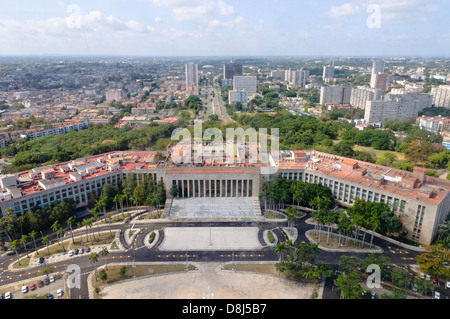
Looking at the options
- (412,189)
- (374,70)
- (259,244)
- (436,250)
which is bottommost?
(259,244)

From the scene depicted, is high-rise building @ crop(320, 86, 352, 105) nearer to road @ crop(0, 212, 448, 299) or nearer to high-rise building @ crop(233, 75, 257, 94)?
high-rise building @ crop(233, 75, 257, 94)

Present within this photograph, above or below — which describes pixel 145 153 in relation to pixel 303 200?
above

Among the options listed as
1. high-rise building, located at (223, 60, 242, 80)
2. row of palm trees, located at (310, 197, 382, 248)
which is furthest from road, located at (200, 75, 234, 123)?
row of palm trees, located at (310, 197, 382, 248)

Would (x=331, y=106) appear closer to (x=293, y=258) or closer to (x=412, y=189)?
(x=412, y=189)

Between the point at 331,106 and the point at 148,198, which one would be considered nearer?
the point at 148,198

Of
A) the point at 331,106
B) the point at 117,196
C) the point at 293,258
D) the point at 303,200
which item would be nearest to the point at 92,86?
the point at 331,106

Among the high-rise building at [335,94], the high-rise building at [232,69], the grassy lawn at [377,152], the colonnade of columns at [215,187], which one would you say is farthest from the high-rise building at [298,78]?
the colonnade of columns at [215,187]

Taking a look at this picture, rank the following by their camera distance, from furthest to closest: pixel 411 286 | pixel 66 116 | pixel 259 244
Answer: pixel 66 116 → pixel 259 244 → pixel 411 286

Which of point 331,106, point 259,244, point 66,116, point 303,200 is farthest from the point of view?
point 331,106
